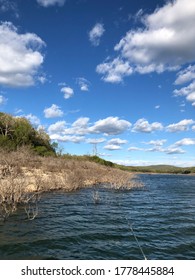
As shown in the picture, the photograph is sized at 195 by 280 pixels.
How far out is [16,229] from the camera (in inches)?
618

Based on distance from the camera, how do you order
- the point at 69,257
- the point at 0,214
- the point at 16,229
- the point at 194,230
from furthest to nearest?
the point at 0,214, the point at 194,230, the point at 16,229, the point at 69,257

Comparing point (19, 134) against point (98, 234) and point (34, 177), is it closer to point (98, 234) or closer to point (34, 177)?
point (34, 177)

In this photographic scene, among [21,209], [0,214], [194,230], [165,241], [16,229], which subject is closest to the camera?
[165,241]

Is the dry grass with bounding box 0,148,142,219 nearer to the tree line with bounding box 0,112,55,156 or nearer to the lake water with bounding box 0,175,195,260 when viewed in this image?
the lake water with bounding box 0,175,195,260

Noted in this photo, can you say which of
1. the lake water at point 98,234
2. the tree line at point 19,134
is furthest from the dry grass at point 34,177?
the tree line at point 19,134

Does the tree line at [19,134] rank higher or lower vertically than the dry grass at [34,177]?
higher

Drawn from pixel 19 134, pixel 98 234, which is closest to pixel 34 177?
pixel 98 234

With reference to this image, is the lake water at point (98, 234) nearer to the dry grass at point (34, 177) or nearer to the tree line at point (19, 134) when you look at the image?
the dry grass at point (34, 177)

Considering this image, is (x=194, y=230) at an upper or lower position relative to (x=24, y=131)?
lower

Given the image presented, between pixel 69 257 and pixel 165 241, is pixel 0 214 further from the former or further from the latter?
pixel 165 241

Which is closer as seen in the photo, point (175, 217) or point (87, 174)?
point (175, 217)

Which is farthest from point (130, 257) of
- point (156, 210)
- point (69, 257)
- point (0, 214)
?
point (156, 210)

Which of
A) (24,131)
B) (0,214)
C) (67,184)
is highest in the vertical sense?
(24,131)

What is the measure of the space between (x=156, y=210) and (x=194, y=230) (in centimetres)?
697
